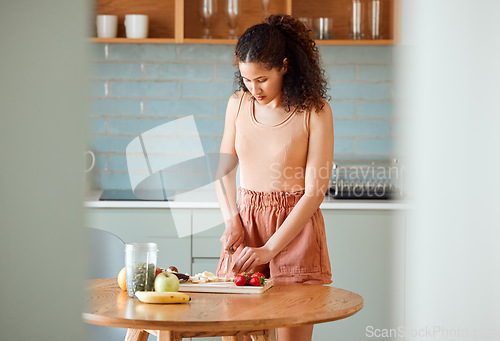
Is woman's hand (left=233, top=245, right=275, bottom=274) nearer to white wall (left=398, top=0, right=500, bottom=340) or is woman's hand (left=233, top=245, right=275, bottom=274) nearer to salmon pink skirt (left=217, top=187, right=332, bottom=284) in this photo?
salmon pink skirt (left=217, top=187, right=332, bottom=284)

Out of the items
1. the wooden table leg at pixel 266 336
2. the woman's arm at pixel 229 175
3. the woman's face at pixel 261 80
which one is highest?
the woman's face at pixel 261 80

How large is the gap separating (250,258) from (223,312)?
0.41 meters

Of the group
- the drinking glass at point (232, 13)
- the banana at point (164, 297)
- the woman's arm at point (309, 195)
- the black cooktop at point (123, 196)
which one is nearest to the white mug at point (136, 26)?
the drinking glass at point (232, 13)

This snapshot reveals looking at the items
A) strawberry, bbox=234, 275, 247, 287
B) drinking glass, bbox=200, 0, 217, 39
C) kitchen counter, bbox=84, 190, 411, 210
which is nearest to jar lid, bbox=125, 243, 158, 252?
strawberry, bbox=234, 275, 247, 287

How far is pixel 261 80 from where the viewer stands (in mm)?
1860

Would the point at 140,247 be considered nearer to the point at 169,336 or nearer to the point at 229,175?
the point at 169,336

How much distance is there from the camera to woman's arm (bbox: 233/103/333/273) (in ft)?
5.86

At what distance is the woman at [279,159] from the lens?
1838mm

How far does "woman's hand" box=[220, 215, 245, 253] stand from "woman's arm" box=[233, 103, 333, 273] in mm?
100

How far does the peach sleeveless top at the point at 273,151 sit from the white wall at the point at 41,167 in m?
1.49

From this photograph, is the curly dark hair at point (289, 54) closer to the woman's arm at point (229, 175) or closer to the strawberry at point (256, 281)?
the woman's arm at point (229, 175)

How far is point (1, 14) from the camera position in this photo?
1.22ft

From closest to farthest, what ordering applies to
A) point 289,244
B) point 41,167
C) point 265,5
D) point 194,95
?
point 41,167 < point 289,244 < point 265,5 < point 194,95

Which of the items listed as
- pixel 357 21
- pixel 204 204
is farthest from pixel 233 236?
pixel 357 21
